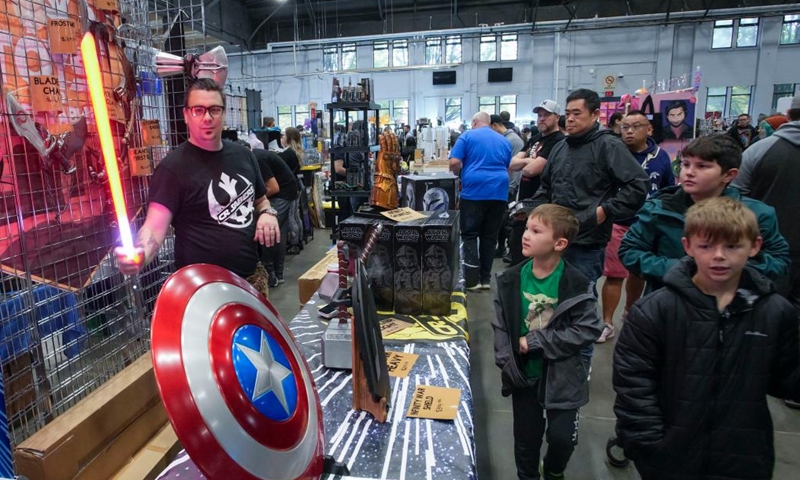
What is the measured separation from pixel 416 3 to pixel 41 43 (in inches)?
661

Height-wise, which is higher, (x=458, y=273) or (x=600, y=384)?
(x=458, y=273)

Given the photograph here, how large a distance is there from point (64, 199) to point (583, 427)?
2.45 m

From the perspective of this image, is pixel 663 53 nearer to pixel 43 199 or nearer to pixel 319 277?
pixel 319 277

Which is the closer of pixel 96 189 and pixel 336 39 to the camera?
pixel 96 189

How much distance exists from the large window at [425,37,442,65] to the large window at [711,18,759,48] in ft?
28.4

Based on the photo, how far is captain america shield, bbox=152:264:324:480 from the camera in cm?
74

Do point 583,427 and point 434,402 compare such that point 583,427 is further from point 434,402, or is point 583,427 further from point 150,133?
point 150,133

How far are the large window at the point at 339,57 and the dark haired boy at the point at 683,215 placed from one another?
58.7 ft

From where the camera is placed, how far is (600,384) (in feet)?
9.62

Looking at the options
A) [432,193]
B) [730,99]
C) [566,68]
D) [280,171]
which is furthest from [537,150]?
[730,99]

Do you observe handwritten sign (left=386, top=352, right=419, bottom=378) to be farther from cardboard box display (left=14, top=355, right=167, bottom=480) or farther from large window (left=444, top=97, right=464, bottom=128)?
large window (left=444, top=97, right=464, bottom=128)

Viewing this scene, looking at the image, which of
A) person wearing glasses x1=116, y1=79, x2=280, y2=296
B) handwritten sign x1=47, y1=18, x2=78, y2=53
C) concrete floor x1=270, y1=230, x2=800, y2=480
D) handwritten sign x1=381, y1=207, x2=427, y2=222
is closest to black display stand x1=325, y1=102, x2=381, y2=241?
concrete floor x1=270, y1=230, x2=800, y2=480

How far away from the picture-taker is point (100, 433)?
1.58m

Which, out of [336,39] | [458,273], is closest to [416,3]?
[336,39]
